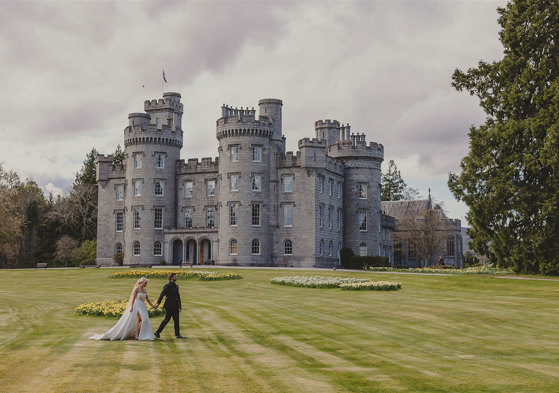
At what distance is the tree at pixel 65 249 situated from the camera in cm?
7712

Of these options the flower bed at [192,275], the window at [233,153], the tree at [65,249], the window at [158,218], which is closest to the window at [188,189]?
the window at [158,218]

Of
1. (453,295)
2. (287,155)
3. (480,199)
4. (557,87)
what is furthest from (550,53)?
(287,155)

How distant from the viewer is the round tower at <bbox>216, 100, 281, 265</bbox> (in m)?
61.6

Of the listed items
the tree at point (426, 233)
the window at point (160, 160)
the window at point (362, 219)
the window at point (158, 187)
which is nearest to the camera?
the window at point (158, 187)

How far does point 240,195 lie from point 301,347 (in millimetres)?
46514

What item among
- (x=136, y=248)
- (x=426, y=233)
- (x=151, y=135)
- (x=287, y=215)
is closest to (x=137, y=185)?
(x=151, y=135)

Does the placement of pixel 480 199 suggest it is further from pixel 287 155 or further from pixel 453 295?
pixel 287 155

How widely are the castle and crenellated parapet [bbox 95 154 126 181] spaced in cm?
11

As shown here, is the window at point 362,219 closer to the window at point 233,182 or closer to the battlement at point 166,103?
the window at point 233,182

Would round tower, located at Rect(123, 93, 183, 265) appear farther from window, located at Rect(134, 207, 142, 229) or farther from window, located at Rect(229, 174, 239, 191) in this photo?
window, located at Rect(229, 174, 239, 191)

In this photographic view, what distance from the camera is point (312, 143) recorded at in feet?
205

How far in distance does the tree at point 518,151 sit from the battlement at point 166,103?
37.9 meters

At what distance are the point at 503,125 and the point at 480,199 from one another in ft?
16.1

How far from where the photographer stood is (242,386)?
11.7 m
